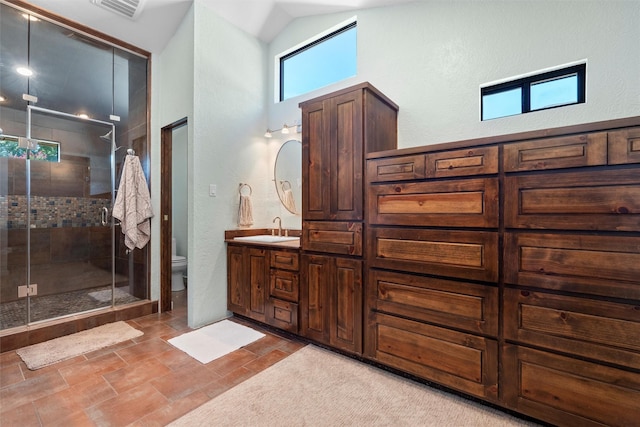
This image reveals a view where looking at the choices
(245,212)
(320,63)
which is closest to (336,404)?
(245,212)

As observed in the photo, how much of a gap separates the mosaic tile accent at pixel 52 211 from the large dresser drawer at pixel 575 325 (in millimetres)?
3797

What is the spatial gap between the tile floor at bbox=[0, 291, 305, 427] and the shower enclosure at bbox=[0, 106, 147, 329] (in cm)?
61

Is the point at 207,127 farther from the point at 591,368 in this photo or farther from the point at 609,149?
the point at 591,368

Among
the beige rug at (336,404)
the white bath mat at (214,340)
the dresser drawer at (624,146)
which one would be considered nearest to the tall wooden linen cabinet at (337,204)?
the beige rug at (336,404)

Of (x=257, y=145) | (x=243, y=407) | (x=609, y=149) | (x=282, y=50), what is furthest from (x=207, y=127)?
(x=609, y=149)

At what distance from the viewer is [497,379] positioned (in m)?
1.51

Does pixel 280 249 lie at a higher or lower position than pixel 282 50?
lower

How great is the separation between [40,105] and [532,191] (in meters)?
3.95

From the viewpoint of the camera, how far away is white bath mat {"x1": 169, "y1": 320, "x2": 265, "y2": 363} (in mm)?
2223

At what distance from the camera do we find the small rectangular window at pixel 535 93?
1.80 meters

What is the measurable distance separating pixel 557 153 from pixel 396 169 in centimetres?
83

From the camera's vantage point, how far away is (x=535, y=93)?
193 centimetres

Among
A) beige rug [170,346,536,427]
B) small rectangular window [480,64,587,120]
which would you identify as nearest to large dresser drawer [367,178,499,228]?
small rectangular window [480,64,587,120]

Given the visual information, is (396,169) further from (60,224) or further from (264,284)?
(60,224)
